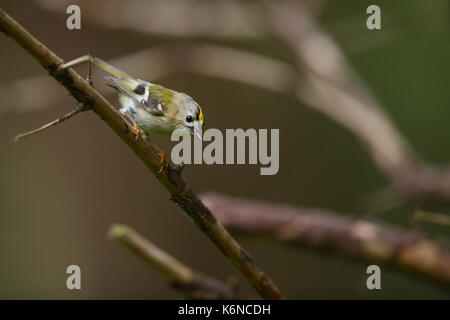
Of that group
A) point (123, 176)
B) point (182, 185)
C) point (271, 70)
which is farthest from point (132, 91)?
point (123, 176)

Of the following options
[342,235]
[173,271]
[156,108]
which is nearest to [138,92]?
[156,108]

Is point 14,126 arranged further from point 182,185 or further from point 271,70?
point 182,185

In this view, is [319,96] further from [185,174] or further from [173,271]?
[173,271]

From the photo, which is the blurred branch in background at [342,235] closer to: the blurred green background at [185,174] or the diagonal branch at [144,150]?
the blurred green background at [185,174]

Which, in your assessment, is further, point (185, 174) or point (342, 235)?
point (185, 174)

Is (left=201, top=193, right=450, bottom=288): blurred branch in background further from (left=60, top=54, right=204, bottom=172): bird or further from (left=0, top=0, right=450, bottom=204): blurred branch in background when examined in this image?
(left=60, top=54, right=204, bottom=172): bird

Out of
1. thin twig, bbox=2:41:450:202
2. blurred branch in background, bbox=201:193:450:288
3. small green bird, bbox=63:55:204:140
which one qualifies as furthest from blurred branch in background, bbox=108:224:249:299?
thin twig, bbox=2:41:450:202
